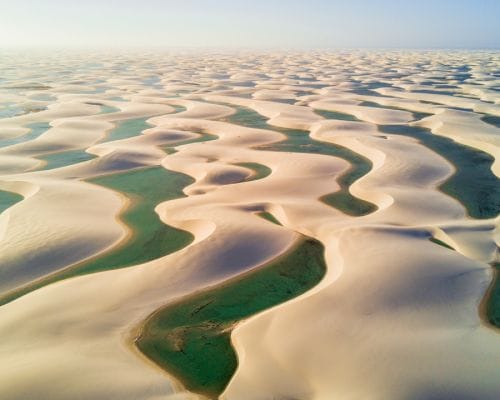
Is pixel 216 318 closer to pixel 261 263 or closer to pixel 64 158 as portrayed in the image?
pixel 261 263

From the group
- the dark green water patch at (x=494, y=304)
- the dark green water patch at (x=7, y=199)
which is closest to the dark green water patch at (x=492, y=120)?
the dark green water patch at (x=494, y=304)

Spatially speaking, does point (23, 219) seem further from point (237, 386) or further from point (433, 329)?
point (433, 329)

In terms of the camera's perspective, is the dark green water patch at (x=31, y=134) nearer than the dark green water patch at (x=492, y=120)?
Yes

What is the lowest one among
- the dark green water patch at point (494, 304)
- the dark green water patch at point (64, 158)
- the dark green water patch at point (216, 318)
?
the dark green water patch at point (64, 158)

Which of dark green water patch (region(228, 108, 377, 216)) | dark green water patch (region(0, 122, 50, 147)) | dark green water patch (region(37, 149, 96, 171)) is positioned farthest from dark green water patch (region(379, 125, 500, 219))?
dark green water patch (region(0, 122, 50, 147))

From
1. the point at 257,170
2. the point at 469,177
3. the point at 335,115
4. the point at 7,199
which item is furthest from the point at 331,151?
the point at 7,199

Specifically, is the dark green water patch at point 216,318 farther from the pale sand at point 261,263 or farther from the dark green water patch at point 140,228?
the dark green water patch at point 140,228

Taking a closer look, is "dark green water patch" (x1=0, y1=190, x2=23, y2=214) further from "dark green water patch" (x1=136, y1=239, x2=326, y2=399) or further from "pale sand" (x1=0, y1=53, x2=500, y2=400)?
"dark green water patch" (x1=136, y1=239, x2=326, y2=399)
